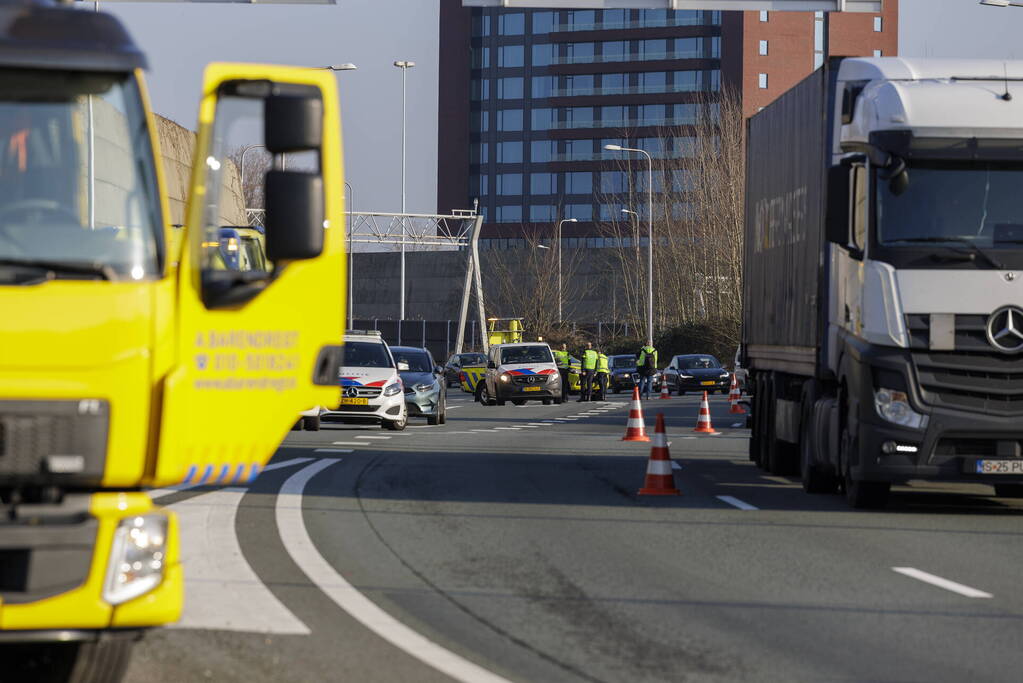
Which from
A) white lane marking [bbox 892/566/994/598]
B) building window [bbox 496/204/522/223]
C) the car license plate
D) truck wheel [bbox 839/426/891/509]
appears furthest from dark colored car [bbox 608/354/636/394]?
building window [bbox 496/204/522/223]

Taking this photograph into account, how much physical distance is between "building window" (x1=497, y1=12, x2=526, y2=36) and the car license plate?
115931 mm

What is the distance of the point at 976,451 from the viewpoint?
1423 centimetres

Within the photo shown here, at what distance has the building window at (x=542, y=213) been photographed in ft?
419

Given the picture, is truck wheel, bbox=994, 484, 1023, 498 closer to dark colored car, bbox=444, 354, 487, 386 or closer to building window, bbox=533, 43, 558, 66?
dark colored car, bbox=444, 354, 487, 386

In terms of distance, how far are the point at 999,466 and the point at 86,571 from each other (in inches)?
379

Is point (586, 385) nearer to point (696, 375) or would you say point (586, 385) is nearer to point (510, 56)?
point (696, 375)

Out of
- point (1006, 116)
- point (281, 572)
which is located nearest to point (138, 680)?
point (281, 572)

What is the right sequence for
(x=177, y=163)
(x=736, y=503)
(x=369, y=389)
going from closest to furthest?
(x=177, y=163) < (x=736, y=503) < (x=369, y=389)

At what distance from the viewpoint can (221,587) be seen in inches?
388

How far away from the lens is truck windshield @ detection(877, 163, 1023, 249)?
14.3m

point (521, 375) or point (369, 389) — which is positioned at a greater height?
point (369, 389)

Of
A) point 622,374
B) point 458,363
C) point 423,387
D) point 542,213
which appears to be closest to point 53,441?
point 423,387

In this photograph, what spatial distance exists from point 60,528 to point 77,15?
6.73 feet

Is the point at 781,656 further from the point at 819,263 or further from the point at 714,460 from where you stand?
the point at 714,460
